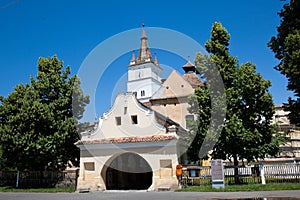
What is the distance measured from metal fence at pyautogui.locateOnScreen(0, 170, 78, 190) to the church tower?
1657 inches

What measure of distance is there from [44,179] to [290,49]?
21.7 m

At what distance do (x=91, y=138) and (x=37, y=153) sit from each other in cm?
498

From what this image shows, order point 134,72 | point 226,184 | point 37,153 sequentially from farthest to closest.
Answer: point 134,72, point 37,153, point 226,184

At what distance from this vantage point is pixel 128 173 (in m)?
27.6

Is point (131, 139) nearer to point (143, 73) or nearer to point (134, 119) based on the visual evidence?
point (134, 119)

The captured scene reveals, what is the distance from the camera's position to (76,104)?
92.2ft

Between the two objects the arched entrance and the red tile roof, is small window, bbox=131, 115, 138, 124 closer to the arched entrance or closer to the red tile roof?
the red tile roof

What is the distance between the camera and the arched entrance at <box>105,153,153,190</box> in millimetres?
24906

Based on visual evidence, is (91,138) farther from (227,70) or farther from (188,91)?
(188,91)

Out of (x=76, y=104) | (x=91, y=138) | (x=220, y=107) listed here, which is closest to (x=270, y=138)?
(x=220, y=107)

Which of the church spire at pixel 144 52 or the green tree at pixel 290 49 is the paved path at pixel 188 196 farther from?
the church spire at pixel 144 52

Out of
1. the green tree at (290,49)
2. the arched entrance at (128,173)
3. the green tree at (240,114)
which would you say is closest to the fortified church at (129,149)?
the arched entrance at (128,173)

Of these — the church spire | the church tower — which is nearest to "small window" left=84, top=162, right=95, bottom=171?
the church tower

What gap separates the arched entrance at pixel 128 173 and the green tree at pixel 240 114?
225 inches
